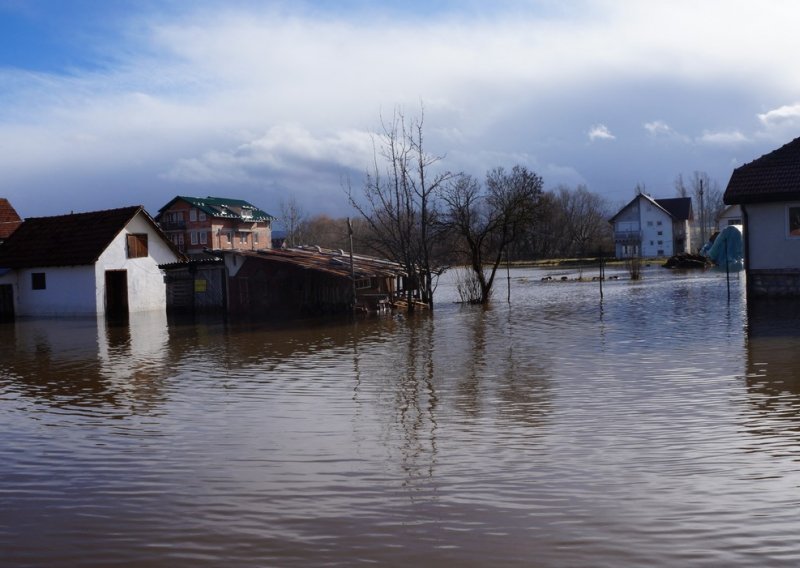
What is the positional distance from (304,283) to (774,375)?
73.8ft

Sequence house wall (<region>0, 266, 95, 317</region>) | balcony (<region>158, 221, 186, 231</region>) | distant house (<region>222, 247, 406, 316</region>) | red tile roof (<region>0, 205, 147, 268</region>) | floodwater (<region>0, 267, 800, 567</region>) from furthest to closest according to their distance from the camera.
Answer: balcony (<region>158, 221, 186, 231</region>) < red tile roof (<region>0, 205, 147, 268</region>) < house wall (<region>0, 266, 95, 317</region>) < distant house (<region>222, 247, 406, 316</region>) < floodwater (<region>0, 267, 800, 567</region>)

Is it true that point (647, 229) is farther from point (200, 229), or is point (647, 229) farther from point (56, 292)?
point (56, 292)

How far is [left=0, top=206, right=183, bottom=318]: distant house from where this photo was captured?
35.1 m

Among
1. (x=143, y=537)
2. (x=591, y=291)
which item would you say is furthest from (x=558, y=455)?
(x=591, y=291)

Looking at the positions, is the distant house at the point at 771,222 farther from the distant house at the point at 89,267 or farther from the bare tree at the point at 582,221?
the bare tree at the point at 582,221

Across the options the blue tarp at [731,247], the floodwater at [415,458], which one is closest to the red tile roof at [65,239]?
the floodwater at [415,458]

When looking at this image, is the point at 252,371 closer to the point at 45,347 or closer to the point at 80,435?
the point at 80,435

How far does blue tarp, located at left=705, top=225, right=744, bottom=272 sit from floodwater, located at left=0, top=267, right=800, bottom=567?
37922 mm

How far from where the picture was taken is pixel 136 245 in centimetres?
3647

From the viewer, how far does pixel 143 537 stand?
21.4ft

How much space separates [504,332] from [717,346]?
6.61 m

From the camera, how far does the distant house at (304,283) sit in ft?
105

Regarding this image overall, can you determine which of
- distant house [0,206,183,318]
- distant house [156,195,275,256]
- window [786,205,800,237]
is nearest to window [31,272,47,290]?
distant house [0,206,183,318]

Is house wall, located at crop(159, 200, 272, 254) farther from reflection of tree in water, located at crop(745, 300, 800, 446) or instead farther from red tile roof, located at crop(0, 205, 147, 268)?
reflection of tree in water, located at crop(745, 300, 800, 446)
